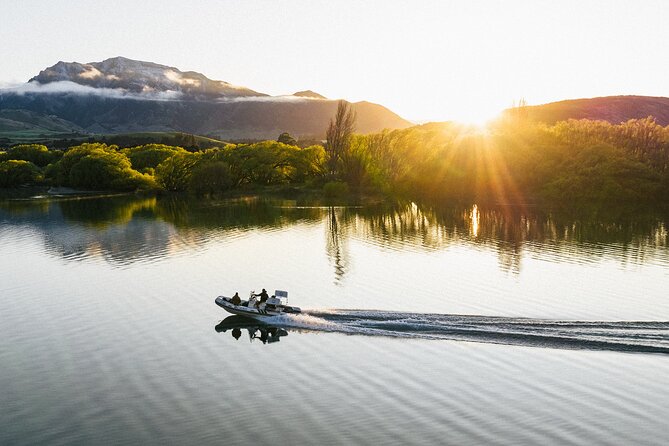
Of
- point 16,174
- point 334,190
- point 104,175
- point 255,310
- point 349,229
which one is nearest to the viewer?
point 255,310

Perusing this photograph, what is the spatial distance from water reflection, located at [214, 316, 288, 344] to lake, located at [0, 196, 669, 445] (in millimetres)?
145

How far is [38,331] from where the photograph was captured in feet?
116

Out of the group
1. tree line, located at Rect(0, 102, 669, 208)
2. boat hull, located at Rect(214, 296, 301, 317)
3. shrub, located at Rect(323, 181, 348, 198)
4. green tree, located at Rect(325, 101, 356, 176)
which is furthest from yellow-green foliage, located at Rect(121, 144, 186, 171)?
boat hull, located at Rect(214, 296, 301, 317)

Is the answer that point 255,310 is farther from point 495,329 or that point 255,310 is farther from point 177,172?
point 177,172

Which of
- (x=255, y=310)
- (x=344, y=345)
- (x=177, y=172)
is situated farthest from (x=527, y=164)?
(x=344, y=345)

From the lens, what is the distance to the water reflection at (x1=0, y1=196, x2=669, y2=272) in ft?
203

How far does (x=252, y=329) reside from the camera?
36.4 metres

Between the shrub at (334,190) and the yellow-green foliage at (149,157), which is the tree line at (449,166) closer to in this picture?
the shrub at (334,190)

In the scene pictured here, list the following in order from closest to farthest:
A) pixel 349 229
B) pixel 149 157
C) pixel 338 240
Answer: pixel 338 240
pixel 349 229
pixel 149 157

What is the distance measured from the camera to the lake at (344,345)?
2297 cm

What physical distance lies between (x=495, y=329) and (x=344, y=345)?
29.3 feet

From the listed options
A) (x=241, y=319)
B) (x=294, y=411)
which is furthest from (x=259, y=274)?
(x=294, y=411)

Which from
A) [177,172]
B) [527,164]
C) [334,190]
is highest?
[177,172]

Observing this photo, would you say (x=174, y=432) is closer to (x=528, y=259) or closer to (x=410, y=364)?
(x=410, y=364)
